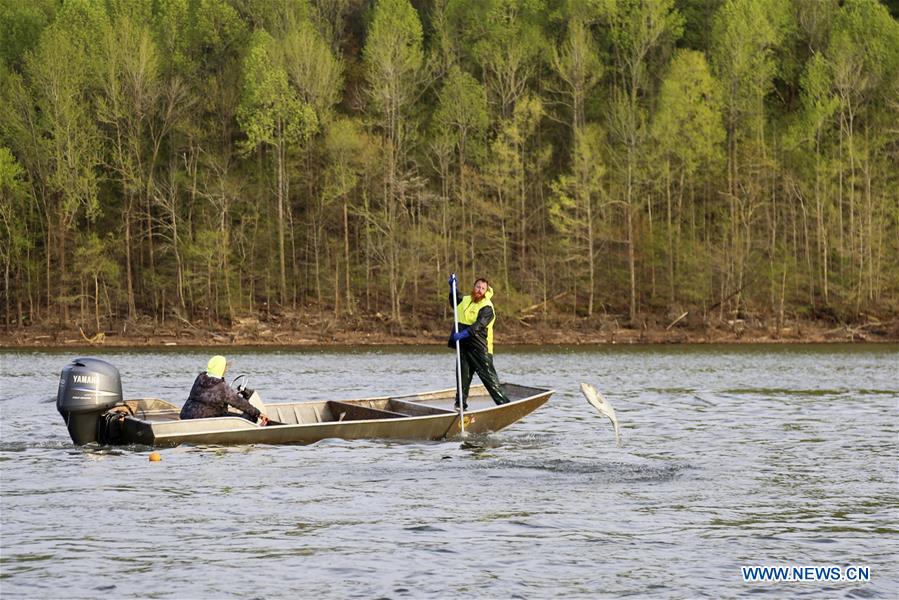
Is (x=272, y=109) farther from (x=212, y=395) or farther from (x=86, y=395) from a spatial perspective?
(x=86, y=395)

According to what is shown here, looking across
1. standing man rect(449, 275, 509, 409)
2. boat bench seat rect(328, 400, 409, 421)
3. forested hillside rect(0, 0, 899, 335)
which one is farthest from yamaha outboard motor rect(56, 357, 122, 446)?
forested hillside rect(0, 0, 899, 335)

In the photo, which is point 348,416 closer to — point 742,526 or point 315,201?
point 742,526

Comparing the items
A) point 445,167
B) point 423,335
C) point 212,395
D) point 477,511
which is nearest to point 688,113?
point 445,167

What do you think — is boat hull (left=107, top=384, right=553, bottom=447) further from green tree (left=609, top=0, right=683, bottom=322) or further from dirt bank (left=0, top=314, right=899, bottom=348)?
green tree (left=609, top=0, right=683, bottom=322)

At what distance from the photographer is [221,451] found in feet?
65.6

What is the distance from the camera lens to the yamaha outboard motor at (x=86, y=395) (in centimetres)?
1970

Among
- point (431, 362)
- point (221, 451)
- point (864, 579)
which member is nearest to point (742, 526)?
point (864, 579)

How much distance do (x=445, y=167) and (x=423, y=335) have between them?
11.9m

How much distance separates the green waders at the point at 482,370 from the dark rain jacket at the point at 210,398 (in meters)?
4.61

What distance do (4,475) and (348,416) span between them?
679 centimetres

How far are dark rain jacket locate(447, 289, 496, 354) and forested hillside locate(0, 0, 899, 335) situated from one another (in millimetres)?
42404

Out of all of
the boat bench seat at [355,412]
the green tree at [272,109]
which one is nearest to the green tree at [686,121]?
the green tree at [272,109]

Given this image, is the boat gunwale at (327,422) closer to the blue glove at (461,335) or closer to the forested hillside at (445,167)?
the blue glove at (461,335)

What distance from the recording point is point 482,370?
2309cm
